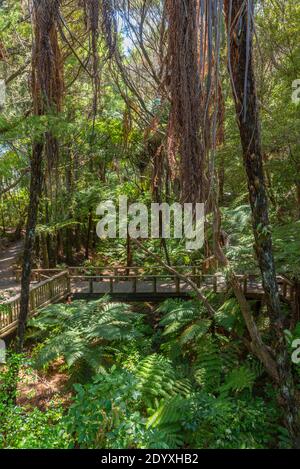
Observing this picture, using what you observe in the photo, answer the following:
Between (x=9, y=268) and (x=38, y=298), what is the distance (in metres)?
6.82

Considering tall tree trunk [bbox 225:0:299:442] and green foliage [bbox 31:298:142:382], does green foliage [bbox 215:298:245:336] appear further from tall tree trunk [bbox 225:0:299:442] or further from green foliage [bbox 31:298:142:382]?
tall tree trunk [bbox 225:0:299:442]

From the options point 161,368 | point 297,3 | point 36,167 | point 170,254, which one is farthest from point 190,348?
point 297,3

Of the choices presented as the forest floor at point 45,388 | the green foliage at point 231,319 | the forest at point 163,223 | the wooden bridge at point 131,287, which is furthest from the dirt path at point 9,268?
the green foliage at point 231,319

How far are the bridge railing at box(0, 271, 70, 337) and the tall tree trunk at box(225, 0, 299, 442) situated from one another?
4.87 m

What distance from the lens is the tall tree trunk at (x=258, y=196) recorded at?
3508 millimetres

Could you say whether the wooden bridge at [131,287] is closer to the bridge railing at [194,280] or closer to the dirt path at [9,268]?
the bridge railing at [194,280]

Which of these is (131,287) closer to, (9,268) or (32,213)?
(32,213)

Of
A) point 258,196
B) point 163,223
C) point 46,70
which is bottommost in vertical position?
point 163,223

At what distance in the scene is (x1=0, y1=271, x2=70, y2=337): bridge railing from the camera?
772 centimetres

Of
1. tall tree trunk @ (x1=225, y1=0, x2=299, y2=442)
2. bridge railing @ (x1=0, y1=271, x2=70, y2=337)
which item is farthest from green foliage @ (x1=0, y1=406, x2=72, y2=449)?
bridge railing @ (x1=0, y1=271, x2=70, y2=337)

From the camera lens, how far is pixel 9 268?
15.4 m

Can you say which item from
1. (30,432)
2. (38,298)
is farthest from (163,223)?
(30,432)

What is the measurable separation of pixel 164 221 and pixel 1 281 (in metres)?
5.79

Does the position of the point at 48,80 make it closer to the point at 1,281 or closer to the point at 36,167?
the point at 36,167
